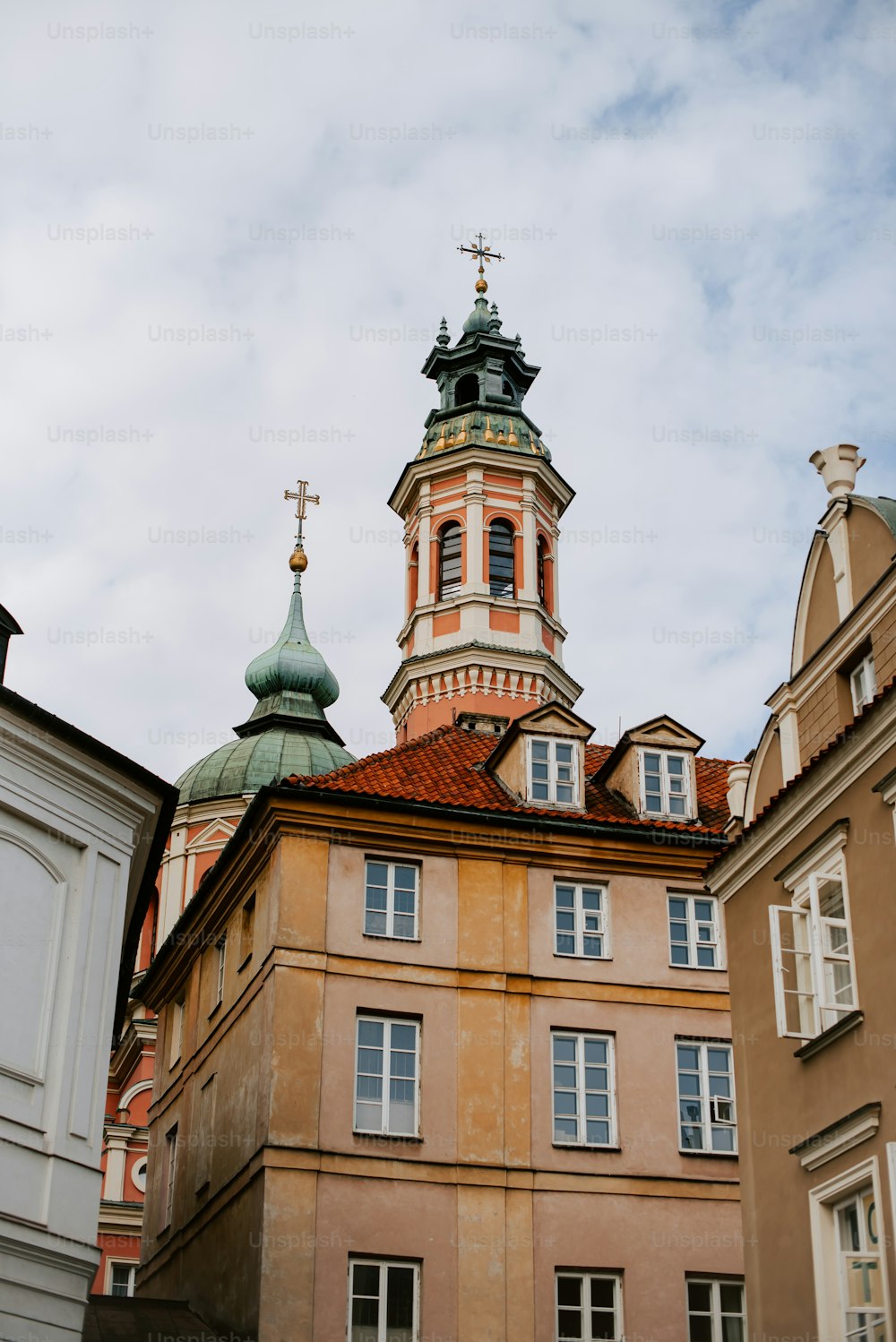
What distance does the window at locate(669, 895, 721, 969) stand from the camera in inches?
1139

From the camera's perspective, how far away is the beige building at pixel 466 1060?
25.4 m

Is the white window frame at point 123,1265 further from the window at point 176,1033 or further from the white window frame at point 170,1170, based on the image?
the window at point 176,1033

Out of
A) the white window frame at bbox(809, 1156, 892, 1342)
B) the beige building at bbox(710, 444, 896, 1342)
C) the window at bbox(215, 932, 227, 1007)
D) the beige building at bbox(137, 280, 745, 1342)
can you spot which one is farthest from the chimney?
the window at bbox(215, 932, 227, 1007)

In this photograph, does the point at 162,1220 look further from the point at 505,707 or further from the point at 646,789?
the point at 505,707

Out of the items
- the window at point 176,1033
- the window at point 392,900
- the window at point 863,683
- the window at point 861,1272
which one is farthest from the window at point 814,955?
the window at point 176,1033

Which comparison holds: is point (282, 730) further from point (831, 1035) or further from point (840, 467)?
point (831, 1035)

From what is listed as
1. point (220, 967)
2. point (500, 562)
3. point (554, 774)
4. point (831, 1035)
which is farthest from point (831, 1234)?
point (500, 562)

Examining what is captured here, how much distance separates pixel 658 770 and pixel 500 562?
63.1 feet

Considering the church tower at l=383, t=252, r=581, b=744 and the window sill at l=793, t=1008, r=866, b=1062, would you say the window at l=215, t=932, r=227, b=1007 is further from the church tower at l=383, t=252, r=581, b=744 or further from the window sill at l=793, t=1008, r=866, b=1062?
the church tower at l=383, t=252, r=581, b=744

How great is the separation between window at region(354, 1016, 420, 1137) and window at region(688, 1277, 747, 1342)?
15.2 feet

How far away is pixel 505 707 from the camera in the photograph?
47.2 m

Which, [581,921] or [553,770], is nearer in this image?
[581,921]

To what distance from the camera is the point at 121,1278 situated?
1558 inches

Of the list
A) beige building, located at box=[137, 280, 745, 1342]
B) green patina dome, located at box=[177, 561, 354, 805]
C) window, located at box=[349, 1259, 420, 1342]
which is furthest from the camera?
green patina dome, located at box=[177, 561, 354, 805]
